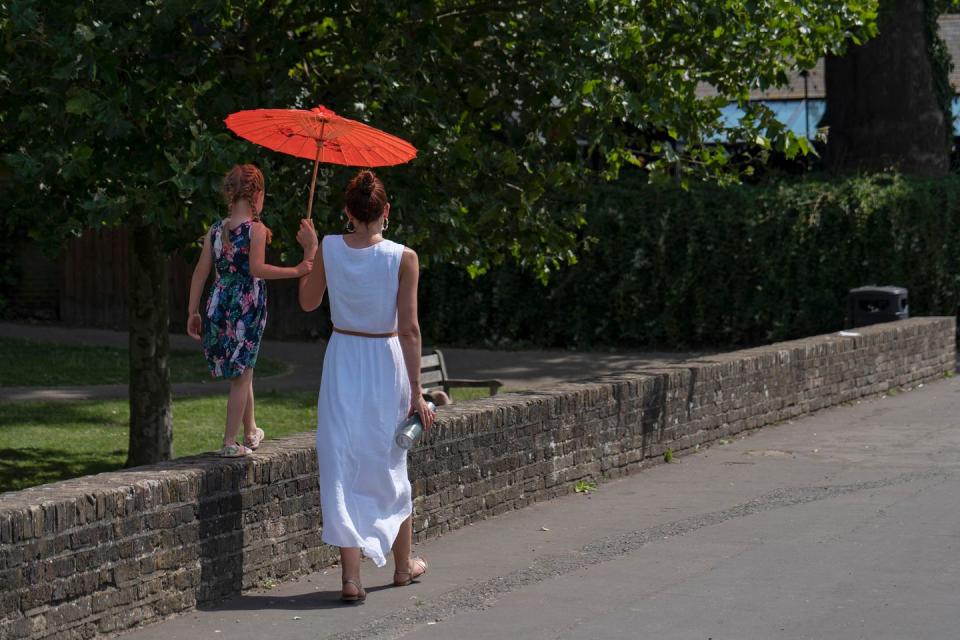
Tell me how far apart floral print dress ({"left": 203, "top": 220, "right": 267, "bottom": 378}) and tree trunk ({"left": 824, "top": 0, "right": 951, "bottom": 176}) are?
16398 mm

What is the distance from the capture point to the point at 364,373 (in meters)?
7.14

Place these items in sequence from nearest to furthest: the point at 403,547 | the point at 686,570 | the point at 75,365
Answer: the point at 403,547, the point at 686,570, the point at 75,365

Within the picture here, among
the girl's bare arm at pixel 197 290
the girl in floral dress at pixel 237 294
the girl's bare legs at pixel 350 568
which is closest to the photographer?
the girl's bare legs at pixel 350 568

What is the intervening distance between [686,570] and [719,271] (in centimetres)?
1366

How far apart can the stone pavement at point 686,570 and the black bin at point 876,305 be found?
21.8ft

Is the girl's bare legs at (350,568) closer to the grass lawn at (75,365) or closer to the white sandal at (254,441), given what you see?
the white sandal at (254,441)

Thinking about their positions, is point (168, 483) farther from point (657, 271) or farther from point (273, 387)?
point (657, 271)

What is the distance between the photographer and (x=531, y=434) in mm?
9758

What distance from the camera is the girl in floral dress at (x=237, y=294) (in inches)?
297

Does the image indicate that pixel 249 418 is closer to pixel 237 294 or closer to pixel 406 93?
pixel 237 294

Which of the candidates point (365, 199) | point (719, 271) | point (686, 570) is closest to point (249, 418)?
point (365, 199)

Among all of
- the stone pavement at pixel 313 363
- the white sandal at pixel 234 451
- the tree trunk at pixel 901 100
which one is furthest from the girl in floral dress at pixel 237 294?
the tree trunk at pixel 901 100

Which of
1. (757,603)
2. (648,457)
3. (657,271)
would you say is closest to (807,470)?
(648,457)

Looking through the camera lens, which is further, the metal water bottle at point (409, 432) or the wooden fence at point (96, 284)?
the wooden fence at point (96, 284)
